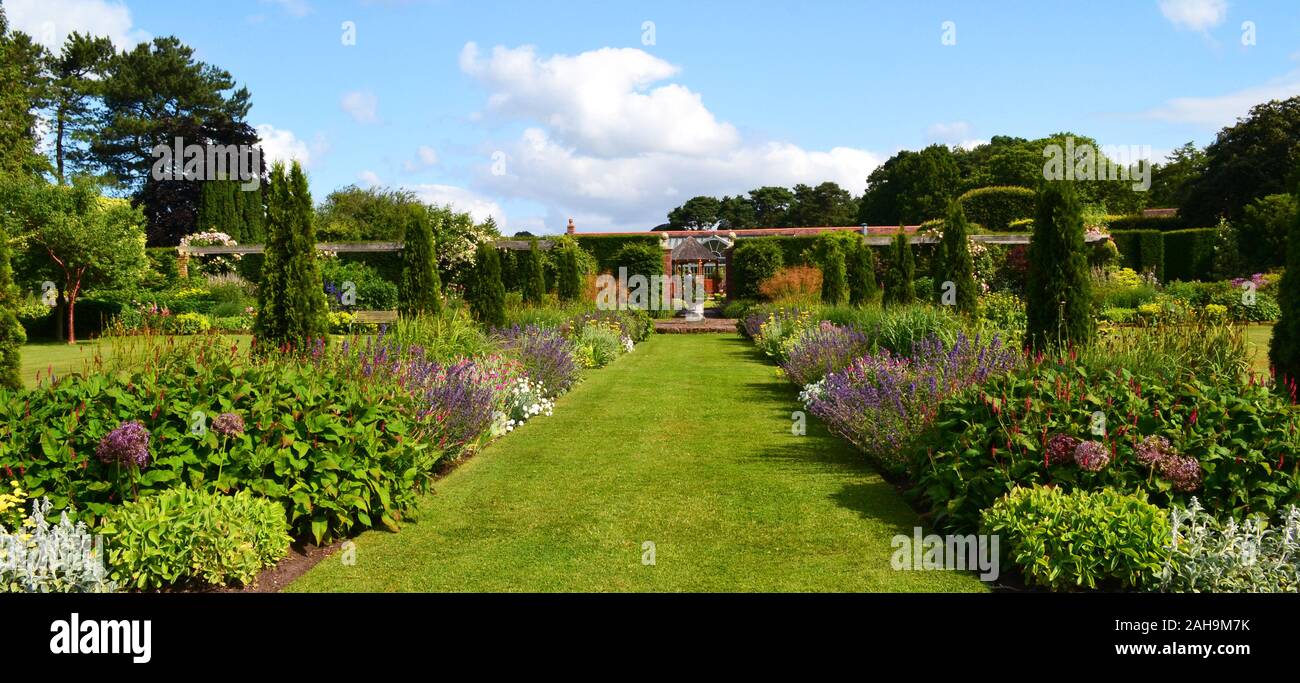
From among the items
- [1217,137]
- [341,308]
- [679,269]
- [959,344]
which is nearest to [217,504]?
[959,344]

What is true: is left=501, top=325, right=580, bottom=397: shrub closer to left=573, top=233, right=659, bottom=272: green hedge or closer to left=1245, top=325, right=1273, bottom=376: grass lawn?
left=1245, top=325, right=1273, bottom=376: grass lawn

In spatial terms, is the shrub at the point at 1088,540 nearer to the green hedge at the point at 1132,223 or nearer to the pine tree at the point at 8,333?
the pine tree at the point at 8,333

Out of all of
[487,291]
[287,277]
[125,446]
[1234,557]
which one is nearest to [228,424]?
[125,446]

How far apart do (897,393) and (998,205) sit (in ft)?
96.2

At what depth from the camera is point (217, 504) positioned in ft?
13.8

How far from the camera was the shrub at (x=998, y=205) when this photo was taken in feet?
107

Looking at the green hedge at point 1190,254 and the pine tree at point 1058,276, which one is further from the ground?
the green hedge at point 1190,254

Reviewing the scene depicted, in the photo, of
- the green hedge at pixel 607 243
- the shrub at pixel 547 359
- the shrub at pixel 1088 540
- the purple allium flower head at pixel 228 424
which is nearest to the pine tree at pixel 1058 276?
the shrub at pixel 1088 540

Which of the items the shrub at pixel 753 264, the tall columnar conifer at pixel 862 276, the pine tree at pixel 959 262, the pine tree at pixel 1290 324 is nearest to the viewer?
the pine tree at pixel 1290 324

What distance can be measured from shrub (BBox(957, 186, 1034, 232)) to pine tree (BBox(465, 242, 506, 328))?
2389 centimetres

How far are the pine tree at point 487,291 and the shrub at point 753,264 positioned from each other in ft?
44.5

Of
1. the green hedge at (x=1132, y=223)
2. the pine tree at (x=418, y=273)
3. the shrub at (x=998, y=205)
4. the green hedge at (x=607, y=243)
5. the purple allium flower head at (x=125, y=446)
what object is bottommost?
the purple allium flower head at (x=125, y=446)
